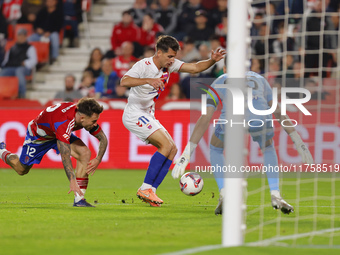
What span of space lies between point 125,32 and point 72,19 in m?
2.09

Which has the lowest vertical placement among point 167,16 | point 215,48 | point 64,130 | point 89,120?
point 64,130

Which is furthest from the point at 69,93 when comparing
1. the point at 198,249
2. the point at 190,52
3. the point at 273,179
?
Answer: the point at 198,249

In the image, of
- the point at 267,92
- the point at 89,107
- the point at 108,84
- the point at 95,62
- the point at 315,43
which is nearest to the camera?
the point at 89,107

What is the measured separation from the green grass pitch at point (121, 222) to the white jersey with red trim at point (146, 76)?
4.28 ft

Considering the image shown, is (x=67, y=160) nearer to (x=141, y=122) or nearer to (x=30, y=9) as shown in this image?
(x=141, y=122)

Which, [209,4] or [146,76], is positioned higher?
[209,4]

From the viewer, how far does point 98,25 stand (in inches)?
747

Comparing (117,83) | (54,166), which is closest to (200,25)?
(117,83)

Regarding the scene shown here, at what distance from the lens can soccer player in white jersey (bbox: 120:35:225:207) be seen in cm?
803

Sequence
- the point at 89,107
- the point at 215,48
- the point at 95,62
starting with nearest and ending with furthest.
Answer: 1. the point at 89,107
2. the point at 215,48
3. the point at 95,62

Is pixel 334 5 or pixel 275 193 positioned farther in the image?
pixel 334 5

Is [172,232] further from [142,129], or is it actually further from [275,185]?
[142,129]

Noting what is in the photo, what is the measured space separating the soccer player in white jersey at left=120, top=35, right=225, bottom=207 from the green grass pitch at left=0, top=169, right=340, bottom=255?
0.34 meters

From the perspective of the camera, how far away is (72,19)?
60.5 feet
